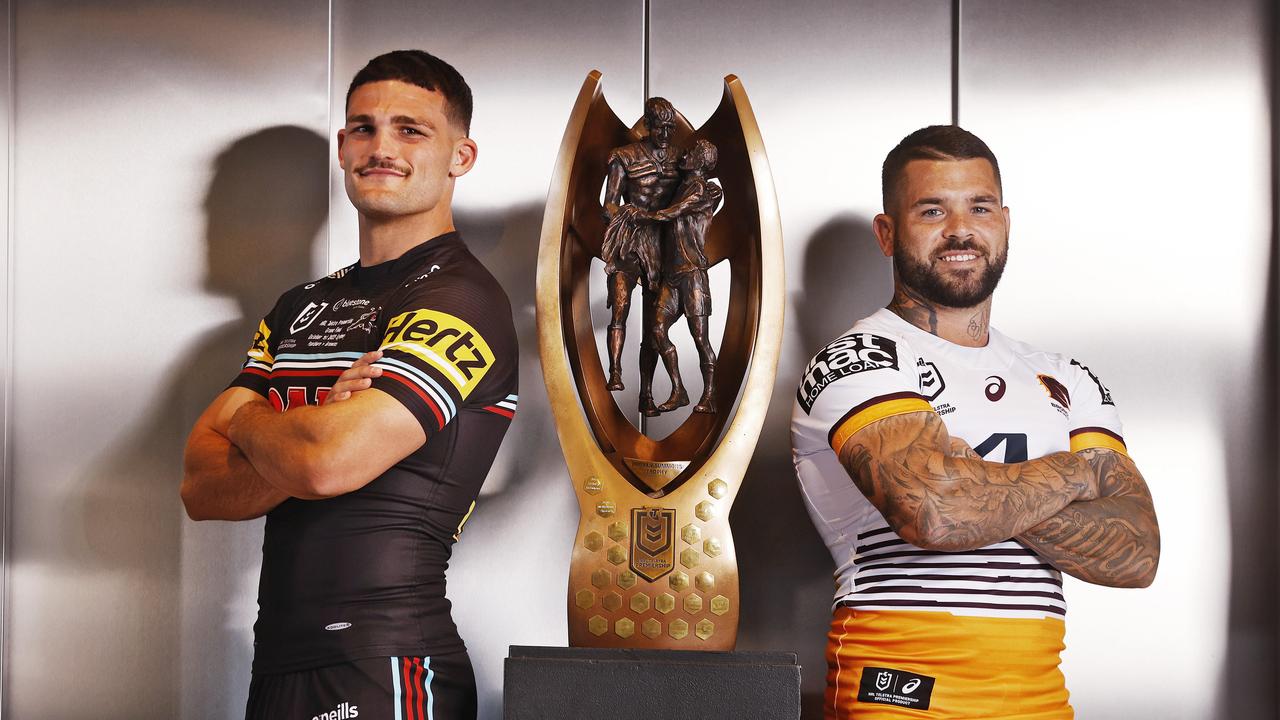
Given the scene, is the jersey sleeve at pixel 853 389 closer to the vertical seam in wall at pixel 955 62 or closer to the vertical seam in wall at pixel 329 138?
the vertical seam in wall at pixel 955 62

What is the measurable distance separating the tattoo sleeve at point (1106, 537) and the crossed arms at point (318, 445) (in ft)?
3.72

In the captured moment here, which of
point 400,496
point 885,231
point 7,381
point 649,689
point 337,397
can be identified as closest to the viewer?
point 649,689

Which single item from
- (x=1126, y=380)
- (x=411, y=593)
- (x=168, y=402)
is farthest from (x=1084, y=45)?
(x=168, y=402)

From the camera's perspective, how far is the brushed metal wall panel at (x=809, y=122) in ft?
8.64

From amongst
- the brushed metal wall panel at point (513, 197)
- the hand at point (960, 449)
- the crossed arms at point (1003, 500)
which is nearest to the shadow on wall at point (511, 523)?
the brushed metal wall panel at point (513, 197)

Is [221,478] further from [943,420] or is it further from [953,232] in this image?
[953,232]

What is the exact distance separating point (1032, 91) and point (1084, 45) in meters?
0.18

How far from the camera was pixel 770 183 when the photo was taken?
2.12 m

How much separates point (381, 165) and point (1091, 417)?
1521mm

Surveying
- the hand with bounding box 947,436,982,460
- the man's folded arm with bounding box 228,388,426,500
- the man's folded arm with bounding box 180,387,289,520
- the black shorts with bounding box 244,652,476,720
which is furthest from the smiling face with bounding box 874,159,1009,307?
the man's folded arm with bounding box 180,387,289,520

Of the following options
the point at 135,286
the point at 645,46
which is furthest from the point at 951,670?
the point at 135,286

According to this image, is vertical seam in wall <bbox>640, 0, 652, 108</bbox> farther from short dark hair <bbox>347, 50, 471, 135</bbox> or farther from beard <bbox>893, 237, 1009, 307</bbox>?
beard <bbox>893, 237, 1009, 307</bbox>

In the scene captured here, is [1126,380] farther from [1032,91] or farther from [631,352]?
[631,352]

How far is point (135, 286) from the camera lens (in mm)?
2736
